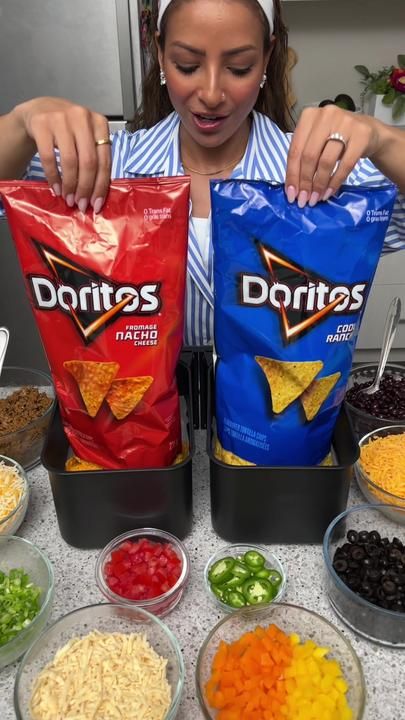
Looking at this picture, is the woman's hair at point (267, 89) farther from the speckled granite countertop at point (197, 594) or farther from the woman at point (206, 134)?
the speckled granite countertop at point (197, 594)

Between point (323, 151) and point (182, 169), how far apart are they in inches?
18.6

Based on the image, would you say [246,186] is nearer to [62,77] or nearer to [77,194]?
[77,194]

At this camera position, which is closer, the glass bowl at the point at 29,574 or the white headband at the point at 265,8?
the glass bowl at the point at 29,574

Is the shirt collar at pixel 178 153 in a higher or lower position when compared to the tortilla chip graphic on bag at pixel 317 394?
higher

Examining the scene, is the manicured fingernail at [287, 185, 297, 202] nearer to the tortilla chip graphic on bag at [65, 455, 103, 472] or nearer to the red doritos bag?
the red doritos bag

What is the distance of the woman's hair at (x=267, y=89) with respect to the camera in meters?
0.99

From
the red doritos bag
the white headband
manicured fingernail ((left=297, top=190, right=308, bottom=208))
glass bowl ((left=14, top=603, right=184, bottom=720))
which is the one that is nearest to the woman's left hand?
manicured fingernail ((left=297, top=190, right=308, bottom=208))

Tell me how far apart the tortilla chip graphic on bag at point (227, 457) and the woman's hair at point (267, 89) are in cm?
67

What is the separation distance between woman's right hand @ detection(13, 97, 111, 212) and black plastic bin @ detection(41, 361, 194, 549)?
1.11 feet

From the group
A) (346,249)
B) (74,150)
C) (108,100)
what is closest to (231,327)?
(346,249)

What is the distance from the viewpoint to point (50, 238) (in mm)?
666

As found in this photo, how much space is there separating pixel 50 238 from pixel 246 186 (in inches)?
9.7

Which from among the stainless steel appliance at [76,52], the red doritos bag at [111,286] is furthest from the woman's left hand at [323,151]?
the stainless steel appliance at [76,52]

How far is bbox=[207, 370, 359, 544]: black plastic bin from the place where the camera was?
709 mm
